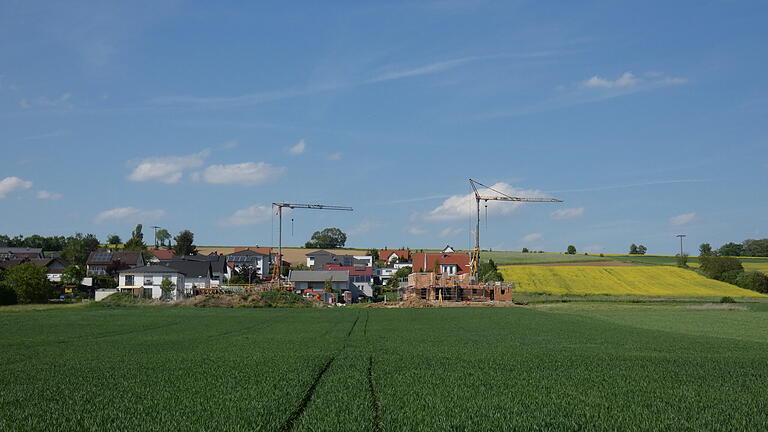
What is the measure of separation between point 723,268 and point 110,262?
337ft

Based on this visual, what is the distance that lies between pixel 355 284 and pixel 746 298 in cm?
5575

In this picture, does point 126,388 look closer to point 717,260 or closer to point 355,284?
point 355,284

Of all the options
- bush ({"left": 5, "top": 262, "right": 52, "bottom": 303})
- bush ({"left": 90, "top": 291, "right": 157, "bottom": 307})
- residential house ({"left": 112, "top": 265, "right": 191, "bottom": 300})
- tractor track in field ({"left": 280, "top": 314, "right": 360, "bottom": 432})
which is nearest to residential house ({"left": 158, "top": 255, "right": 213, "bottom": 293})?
residential house ({"left": 112, "top": 265, "right": 191, "bottom": 300})

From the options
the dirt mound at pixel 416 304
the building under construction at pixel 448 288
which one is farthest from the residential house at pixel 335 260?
the dirt mound at pixel 416 304

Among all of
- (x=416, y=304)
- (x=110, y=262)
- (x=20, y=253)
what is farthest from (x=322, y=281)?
(x=20, y=253)

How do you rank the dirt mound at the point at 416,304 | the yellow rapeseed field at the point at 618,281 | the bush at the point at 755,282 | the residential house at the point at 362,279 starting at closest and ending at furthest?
the dirt mound at the point at 416,304, the yellow rapeseed field at the point at 618,281, the bush at the point at 755,282, the residential house at the point at 362,279

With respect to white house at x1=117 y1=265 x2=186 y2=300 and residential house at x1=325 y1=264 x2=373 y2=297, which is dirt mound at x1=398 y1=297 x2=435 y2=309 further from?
white house at x1=117 y1=265 x2=186 y2=300

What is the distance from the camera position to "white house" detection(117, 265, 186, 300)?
86.1m

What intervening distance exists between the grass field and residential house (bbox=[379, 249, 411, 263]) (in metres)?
138

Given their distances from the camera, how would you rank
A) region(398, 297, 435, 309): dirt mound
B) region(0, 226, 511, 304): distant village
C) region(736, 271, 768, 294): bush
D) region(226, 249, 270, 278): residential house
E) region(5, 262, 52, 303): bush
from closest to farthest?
region(5, 262, 52, 303): bush < region(398, 297, 435, 309): dirt mound < region(0, 226, 511, 304): distant village < region(736, 271, 768, 294): bush < region(226, 249, 270, 278): residential house

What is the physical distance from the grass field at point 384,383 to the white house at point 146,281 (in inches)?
2340

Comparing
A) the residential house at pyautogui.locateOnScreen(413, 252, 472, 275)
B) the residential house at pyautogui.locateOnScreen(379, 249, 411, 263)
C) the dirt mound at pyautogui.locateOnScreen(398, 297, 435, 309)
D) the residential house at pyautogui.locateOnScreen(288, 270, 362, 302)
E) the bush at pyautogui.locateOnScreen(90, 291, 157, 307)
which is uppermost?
the residential house at pyautogui.locateOnScreen(379, 249, 411, 263)

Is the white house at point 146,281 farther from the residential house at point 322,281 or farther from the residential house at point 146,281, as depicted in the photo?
the residential house at point 322,281

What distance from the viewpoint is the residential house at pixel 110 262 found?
4614 inches
